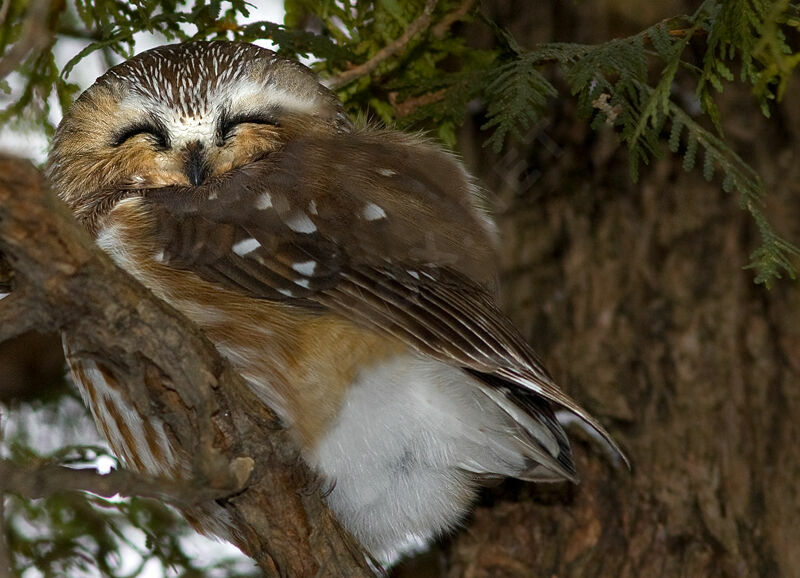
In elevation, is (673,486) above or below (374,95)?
below

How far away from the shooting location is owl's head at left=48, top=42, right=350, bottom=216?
112 inches

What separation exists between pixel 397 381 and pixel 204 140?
3.07 ft

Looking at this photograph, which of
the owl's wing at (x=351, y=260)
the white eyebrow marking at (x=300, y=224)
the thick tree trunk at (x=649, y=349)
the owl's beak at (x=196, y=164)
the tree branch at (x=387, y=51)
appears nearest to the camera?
the owl's wing at (x=351, y=260)

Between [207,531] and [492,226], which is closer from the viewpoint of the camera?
[207,531]

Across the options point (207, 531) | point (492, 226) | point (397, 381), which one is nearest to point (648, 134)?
point (492, 226)

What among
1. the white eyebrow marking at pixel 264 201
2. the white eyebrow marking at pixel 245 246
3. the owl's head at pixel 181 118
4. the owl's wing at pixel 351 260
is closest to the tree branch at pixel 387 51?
the owl's head at pixel 181 118

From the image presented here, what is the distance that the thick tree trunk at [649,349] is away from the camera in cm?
333

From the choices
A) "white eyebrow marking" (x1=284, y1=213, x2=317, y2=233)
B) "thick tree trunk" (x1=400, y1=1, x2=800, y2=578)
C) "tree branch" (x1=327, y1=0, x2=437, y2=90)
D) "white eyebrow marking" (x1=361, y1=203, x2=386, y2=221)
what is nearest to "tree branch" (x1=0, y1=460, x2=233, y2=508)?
"white eyebrow marking" (x1=284, y1=213, x2=317, y2=233)

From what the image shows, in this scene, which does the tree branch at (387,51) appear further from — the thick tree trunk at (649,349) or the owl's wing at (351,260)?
the thick tree trunk at (649,349)

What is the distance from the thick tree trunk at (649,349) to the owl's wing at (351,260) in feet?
2.57

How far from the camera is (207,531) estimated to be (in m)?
2.93

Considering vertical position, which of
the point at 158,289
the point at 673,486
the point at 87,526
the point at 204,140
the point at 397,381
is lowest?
the point at 87,526

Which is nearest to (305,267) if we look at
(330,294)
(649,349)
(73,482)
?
(330,294)

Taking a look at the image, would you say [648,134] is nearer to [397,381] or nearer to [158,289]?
[397,381]
